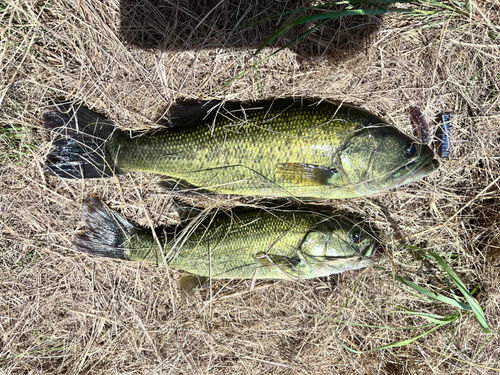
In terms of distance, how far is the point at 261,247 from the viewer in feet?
8.55

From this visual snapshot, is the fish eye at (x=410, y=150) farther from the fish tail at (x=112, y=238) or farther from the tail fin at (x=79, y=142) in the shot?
the tail fin at (x=79, y=142)

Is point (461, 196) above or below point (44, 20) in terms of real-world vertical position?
below

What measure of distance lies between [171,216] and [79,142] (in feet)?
3.53

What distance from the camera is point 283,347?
3.03 m

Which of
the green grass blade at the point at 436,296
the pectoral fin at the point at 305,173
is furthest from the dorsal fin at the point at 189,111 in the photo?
the green grass blade at the point at 436,296

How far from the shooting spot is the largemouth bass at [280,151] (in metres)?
2.44

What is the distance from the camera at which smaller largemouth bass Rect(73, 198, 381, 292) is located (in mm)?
2602

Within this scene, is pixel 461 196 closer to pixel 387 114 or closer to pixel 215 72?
pixel 387 114

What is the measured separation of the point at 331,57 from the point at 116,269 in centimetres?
289

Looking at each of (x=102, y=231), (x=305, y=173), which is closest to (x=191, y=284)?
(x=102, y=231)

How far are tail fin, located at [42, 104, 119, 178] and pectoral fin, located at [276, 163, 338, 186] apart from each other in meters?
1.56

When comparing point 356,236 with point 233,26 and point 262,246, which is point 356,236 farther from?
point 233,26

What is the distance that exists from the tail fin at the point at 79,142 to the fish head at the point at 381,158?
2072mm

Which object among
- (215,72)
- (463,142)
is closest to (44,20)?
(215,72)
